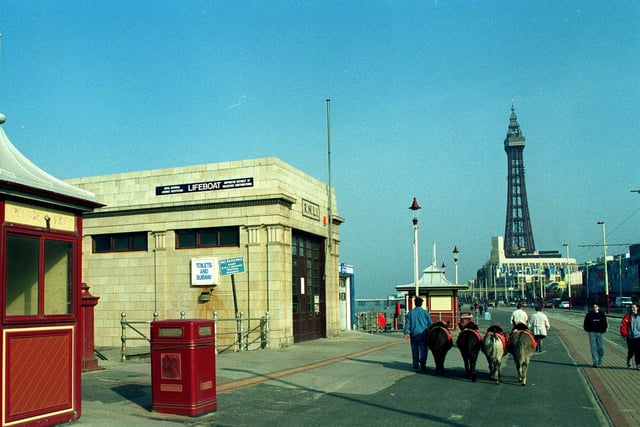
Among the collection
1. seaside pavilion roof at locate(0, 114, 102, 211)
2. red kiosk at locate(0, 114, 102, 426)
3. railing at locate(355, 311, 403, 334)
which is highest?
seaside pavilion roof at locate(0, 114, 102, 211)

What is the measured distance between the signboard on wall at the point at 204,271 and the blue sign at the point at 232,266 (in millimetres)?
514

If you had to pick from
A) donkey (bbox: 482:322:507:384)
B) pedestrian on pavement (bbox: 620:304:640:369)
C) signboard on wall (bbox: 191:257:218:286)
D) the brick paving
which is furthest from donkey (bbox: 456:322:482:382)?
signboard on wall (bbox: 191:257:218:286)

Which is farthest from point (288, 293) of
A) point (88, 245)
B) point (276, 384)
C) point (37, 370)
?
point (37, 370)

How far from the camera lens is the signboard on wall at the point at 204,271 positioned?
22594 mm

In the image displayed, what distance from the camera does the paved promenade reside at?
9531 millimetres

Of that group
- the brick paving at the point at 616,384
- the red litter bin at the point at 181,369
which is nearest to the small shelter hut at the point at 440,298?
the brick paving at the point at 616,384

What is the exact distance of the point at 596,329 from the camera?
17219 millimetres

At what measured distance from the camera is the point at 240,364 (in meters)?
Answer: 16.4

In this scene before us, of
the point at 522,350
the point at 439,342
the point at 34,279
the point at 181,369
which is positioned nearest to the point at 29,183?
the point at 34,279

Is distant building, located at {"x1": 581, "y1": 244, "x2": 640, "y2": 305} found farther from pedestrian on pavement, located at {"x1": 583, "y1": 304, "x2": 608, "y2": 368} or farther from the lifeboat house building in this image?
pedestrian on pavement, located at {"x1": 583, "y1": 304, "x2": 608, "y2": 368}

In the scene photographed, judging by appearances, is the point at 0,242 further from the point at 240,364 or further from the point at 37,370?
the point at 240,364

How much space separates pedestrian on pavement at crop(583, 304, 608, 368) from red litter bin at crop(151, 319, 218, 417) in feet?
37.2

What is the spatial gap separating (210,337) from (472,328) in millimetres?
6538

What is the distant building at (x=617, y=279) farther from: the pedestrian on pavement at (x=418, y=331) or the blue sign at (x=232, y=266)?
the pedestrian on pavement at (x=418, y=331)
